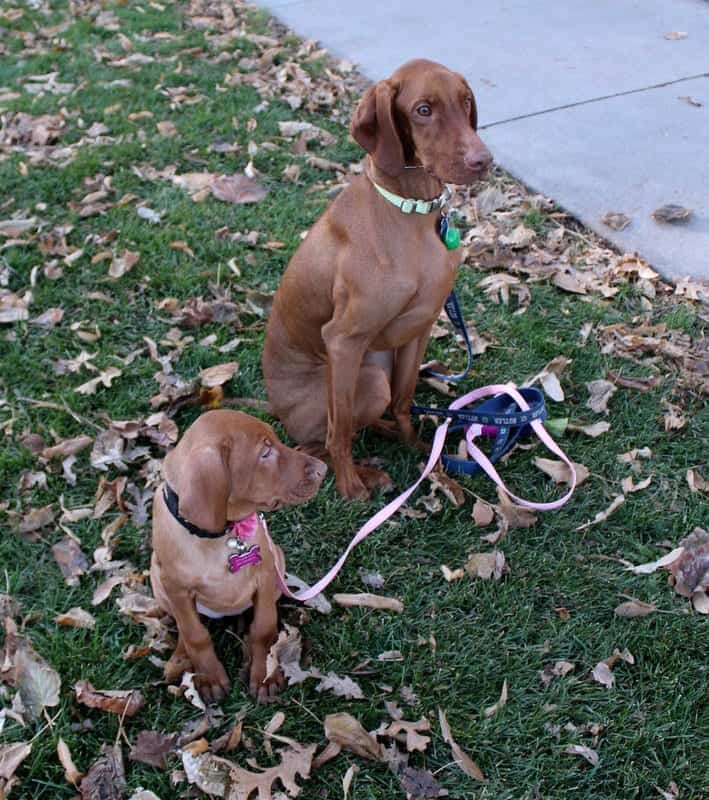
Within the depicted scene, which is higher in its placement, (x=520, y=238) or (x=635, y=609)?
(x=520, y=238)

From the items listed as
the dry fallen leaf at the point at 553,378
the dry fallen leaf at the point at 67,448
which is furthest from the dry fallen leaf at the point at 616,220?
the dry fallen leaf at the point at 67,448

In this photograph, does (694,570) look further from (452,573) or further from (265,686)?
(265,686)

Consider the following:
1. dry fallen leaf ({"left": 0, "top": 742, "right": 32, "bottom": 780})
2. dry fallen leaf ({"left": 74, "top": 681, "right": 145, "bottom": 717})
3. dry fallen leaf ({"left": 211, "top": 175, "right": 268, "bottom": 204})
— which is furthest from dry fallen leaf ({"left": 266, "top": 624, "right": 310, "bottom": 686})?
dry fallen leaf ({"left": 211, "top": 175, "right": 268, "bottom": 204})

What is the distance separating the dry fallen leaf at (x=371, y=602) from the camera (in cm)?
315

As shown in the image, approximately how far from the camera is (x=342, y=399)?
345 centimetres

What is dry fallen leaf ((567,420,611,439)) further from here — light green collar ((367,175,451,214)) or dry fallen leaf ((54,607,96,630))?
dry fallen leaf ((54,607,96,630))

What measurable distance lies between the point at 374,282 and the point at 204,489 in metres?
1.21

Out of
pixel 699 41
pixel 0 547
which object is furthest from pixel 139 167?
pixel 699 41

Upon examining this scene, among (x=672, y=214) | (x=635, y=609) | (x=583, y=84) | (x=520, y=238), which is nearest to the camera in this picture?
(x=635, y=609)

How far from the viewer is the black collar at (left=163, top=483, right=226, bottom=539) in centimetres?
246

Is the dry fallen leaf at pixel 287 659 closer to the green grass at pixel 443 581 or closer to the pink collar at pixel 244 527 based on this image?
the green grass at pixel 443 581

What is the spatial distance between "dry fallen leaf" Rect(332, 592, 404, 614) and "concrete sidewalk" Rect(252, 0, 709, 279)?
269cm

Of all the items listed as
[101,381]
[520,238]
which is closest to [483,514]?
[101,381]

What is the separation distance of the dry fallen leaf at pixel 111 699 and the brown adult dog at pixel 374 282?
1241mm
